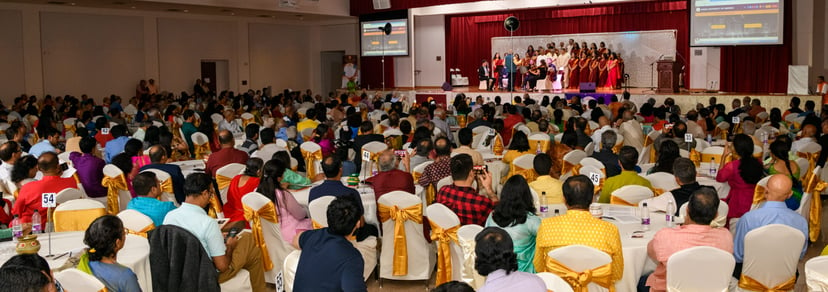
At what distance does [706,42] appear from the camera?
67.2ft

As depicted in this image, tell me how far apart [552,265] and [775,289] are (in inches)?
58.7

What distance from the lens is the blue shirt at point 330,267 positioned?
3.78 meters

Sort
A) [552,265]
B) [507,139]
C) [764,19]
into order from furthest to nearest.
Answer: [764,19] < [507,139] < [552,265]

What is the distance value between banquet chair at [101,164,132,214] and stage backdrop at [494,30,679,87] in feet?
63.4

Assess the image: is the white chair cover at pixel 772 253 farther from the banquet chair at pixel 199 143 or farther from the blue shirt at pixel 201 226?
the banquet chair at pixel 199 143

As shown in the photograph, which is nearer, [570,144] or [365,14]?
[570,144]

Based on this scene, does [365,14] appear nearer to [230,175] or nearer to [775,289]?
[230,175]

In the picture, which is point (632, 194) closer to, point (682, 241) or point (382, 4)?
point (682, 241)

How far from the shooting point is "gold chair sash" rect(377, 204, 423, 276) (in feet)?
21.2

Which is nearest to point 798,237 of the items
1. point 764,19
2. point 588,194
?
point 588,194

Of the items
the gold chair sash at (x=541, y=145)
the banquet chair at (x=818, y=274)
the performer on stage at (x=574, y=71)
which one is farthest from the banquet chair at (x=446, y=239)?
the performer on stage at (x=574, y=71)

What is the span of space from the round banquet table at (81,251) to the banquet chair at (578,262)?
2.44m

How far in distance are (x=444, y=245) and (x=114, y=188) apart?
3.63 m

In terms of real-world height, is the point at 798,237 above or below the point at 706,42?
below
